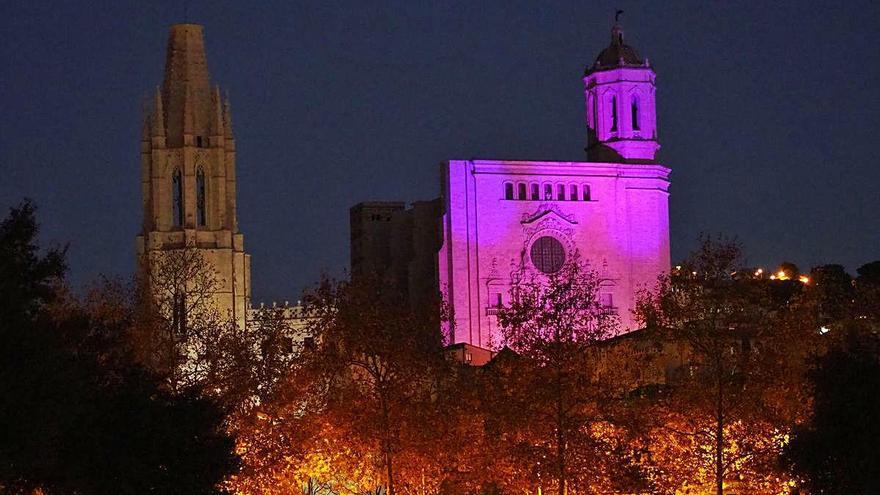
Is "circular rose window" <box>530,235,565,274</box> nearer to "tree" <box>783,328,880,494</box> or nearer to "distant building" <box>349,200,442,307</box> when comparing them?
"distant building" <box>349,200,442,307</box>

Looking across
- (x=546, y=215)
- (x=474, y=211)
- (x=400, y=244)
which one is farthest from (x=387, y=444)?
(x=400, y=244)

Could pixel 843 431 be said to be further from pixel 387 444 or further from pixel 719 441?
pixel 387 444

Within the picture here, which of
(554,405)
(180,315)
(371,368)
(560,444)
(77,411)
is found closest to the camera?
(77,411)

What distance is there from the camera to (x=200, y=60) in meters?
104

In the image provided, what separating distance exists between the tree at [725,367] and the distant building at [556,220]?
36.6 m

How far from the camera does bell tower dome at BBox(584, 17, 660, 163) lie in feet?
335

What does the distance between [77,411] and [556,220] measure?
65757 millimetres

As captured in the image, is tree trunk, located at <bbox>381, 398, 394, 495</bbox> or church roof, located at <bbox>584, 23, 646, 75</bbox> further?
church roof, located at <bbox>584, 23, 646, 75</bbox>

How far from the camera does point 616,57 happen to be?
4094 inches

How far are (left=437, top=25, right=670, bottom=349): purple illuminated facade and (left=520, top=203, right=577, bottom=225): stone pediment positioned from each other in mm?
56

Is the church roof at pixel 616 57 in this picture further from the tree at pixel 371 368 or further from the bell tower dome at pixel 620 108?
the tree at pixel 371 368

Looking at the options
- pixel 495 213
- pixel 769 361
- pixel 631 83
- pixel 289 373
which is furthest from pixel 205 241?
pixel 769 361

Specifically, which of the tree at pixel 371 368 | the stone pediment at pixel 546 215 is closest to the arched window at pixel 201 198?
the stone pediment at pixel 546 215

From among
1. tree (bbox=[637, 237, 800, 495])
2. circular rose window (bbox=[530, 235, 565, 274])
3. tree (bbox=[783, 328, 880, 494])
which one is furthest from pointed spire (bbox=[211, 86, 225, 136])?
tree (bbox=[783, 328, 880, 494])
